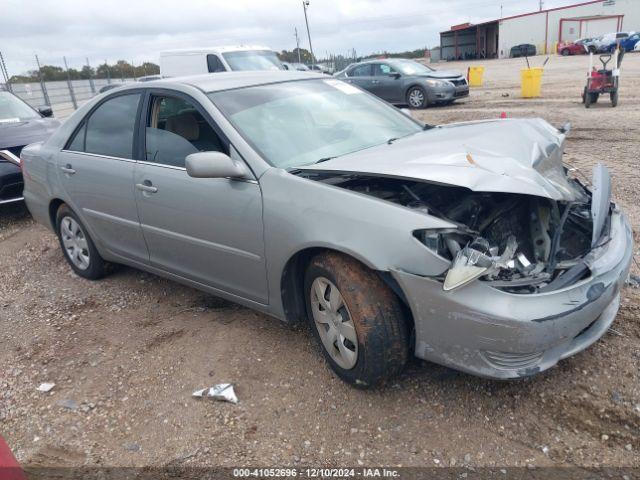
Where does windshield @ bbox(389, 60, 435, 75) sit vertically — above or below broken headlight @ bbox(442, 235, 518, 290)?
above

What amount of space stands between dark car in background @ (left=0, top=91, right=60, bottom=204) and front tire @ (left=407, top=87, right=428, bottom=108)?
9.90 m

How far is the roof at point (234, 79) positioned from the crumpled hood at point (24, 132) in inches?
173

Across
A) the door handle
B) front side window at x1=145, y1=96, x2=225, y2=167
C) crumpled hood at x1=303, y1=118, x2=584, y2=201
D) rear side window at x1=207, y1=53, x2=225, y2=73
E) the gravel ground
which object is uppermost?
rear side window at x1=207, y1=53, x2=225, y2=73

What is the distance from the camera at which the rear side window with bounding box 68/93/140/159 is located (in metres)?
3.84

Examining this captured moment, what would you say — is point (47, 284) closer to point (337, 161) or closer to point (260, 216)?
point (260, 216)

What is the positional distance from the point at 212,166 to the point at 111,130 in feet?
5.09

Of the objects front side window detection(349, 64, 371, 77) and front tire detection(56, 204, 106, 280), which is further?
front side window detection(349, 64, 371, 77)

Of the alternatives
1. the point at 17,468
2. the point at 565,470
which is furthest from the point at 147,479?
the point at 565,470

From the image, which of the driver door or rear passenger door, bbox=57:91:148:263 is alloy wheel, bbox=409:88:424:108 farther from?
rear passenger door, bbox=57:91:148:263

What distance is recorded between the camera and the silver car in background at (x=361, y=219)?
2.39 m

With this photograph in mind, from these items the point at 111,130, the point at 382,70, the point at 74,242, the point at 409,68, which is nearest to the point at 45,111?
the point at 74,242

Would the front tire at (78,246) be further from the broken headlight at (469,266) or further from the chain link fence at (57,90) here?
the chain link fence at (57,90)

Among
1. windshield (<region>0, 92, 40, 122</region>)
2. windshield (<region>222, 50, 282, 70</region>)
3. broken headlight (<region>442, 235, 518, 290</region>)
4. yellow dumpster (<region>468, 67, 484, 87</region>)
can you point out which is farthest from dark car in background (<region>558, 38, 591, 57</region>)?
broken headlight (<region>442, 235, 518, 290</region>)

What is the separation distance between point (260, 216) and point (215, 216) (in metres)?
0.39
